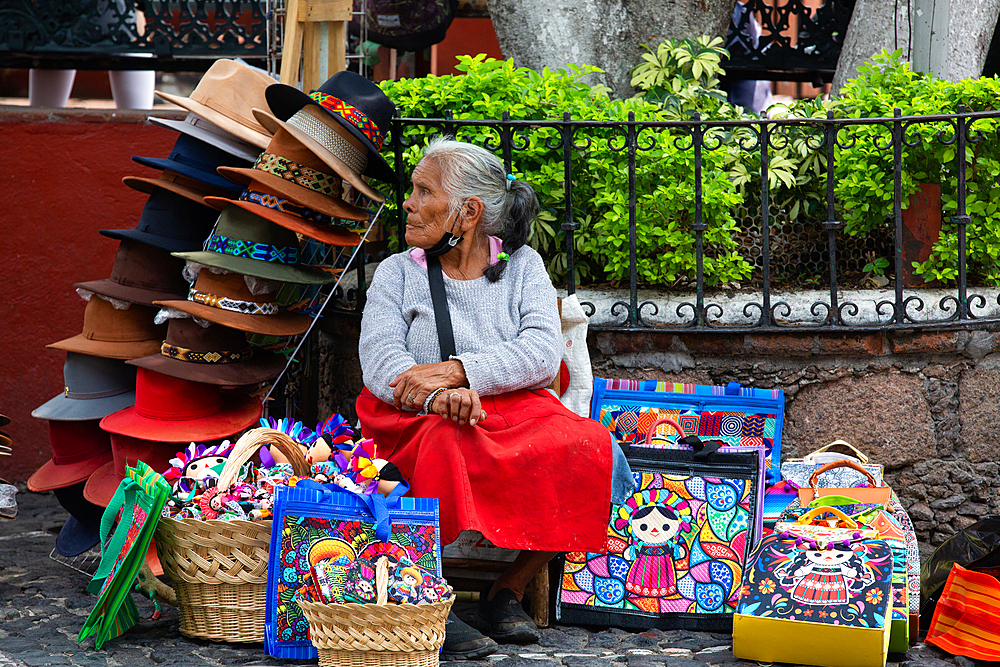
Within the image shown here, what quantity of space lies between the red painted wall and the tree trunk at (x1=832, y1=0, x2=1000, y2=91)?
3548 mm

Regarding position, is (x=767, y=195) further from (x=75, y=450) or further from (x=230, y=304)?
(x=75, y=450)

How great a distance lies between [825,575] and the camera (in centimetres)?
305

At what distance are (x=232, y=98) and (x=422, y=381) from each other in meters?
1.43

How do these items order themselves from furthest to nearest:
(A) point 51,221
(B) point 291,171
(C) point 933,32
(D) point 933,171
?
(C) point 933,32 < (A) point 51,221 < (D) point 933,171 < (B) point 291,171

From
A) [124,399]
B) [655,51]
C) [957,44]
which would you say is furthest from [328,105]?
[957,44]

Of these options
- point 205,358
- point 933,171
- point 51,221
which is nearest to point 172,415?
point 205,358

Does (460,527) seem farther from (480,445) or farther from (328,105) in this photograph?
(328,105)

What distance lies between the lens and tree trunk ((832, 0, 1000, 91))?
16.2 feet

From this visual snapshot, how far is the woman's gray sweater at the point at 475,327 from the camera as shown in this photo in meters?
3.38

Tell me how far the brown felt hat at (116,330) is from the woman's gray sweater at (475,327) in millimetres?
905

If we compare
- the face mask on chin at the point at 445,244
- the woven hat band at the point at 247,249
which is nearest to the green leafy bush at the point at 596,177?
the face mask on chin at the point at 445,244

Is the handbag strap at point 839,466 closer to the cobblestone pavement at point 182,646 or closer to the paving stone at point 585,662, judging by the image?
the cobblestone pavement at point 182,646

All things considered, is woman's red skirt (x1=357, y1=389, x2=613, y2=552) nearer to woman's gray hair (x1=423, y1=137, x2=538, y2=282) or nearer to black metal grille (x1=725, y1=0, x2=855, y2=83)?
woman's gray hair (x1=423, y1=137, x2=538, y2=282)

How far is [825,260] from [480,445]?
219 centimetres
